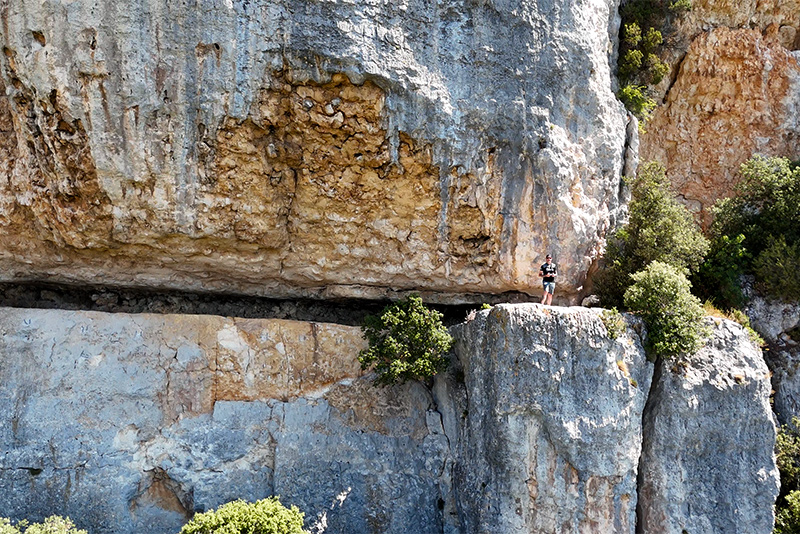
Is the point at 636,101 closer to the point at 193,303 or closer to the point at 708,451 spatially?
the point at 708,451

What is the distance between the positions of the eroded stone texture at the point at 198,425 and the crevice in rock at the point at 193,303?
1.08 metres

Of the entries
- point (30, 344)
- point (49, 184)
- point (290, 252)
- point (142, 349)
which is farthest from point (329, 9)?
point (30, 344)

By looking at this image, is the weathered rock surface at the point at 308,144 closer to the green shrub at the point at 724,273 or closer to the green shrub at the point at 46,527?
the green shrub at the point at 724,273

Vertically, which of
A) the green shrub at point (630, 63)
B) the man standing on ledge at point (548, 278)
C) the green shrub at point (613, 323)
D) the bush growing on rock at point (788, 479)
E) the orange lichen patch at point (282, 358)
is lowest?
the bush growing on rock at point (788, 479)

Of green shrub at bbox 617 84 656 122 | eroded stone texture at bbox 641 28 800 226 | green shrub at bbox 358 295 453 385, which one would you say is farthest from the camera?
eroded stone texture at bbox 641 28 800 226

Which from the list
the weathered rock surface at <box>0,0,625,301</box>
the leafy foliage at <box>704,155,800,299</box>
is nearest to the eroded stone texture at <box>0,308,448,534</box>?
the weathered rock surface at <box>0,0,625,301</box>

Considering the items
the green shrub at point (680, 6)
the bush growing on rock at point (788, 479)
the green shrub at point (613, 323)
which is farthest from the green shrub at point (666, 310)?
the green shrub at point (680, 6)

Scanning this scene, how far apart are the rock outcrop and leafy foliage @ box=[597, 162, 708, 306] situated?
273cm

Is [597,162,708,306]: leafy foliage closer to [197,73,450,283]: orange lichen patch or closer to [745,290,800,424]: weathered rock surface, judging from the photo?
[745,290,800,424]: weathered rock surface

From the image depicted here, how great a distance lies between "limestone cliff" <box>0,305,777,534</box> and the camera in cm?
1062

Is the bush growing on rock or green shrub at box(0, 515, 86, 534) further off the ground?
the bush growing on rock

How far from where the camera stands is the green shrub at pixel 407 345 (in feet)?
38.6

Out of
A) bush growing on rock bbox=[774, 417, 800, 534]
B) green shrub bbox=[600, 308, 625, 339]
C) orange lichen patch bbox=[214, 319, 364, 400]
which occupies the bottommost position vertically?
bush growing on rock bbox=[774, 417, 800, 534]

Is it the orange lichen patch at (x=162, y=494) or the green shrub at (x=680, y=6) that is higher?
the green shrub at (x=680, y=6)
